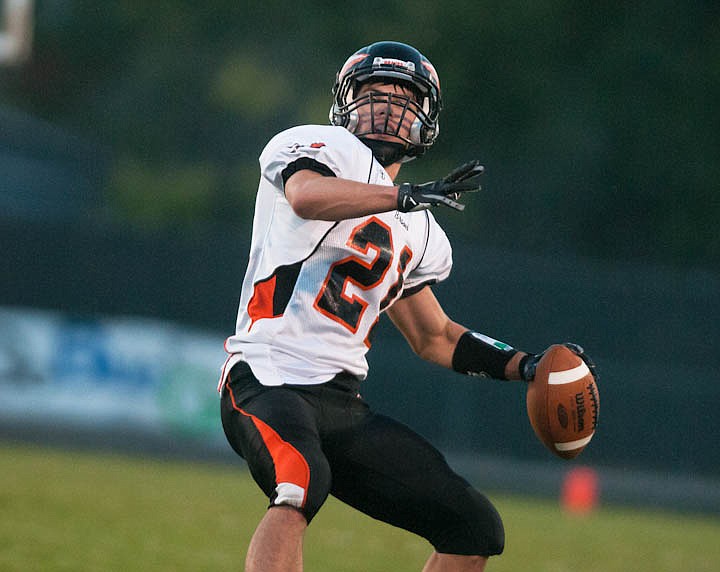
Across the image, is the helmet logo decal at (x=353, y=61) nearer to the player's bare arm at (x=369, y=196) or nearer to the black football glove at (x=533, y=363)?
the player's bare arm at (x=369, y=196)

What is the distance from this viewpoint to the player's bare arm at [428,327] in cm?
466

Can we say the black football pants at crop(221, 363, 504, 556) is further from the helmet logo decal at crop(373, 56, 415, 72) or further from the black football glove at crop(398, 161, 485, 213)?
the helmet logo decal at crop(373, 56, 415, 72)

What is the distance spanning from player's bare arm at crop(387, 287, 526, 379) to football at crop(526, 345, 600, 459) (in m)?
0.36

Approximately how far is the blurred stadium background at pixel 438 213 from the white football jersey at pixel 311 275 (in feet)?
29.4

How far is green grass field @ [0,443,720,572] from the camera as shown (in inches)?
258

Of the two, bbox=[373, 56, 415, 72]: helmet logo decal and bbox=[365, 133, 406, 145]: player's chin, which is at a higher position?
bbox=[373, 56, 415, 72]: helmet logo decal

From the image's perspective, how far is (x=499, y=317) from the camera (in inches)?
632

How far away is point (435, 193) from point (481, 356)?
3.66 feet

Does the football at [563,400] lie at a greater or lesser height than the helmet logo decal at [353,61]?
lesser

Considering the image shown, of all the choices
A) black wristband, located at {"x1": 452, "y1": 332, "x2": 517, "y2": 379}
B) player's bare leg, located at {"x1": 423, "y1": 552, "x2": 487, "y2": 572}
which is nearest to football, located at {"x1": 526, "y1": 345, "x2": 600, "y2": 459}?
black wristband, located at {"x1": 452, "y1": 332, "x2": 517, "y2": 379}

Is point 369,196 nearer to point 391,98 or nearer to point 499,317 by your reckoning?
point 391,98

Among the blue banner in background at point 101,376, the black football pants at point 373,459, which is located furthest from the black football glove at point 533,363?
the blue banner in background at point 101,376

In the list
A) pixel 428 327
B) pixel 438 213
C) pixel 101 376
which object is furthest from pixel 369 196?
pixel 438 213

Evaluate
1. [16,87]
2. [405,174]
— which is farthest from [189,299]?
[16,87]
